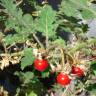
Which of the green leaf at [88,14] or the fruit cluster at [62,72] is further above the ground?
the green leaf at [88,14]

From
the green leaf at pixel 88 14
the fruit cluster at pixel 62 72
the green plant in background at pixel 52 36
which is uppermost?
the green leaf at pixel 88 14

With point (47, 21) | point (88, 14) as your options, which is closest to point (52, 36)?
point (47, 21)

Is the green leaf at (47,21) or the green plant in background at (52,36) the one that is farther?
the green leaf at (47,21)

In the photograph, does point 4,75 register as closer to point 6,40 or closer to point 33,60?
point 6,40

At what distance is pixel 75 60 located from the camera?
1746mm

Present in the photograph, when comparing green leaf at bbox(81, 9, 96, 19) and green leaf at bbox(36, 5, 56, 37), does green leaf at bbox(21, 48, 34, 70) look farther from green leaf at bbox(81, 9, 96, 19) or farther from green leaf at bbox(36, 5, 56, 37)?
green leaf at bbox(81, 9, 96, 19)

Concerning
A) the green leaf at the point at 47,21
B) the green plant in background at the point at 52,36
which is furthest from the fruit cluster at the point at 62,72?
the green leaf at the point at 47,21

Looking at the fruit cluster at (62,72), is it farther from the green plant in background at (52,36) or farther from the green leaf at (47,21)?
the green leaf at (47,21)

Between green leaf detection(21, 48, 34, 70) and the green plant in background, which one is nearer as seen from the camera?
the green plant in background

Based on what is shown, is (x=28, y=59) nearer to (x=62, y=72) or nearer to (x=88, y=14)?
(x=62, y=72)

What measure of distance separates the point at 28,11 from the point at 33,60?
3.29 ft

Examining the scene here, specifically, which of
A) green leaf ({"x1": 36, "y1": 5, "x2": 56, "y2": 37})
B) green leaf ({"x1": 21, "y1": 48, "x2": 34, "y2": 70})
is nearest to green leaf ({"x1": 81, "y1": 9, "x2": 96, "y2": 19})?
green leaf ({"x1": 36, "y1": 5, "x2": 56, "y2": 37})

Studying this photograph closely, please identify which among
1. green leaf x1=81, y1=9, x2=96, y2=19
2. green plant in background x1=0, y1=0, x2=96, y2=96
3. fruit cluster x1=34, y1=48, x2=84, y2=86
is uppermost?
green leaf x1=81, y1=9, x2=96, y2=19

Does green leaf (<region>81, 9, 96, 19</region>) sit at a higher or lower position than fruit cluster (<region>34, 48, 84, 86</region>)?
higher
